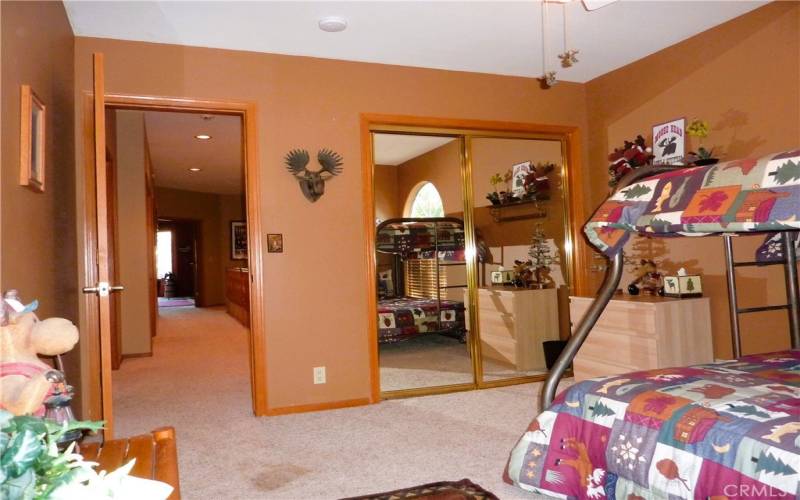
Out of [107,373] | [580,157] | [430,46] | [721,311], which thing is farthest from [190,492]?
[580,157]

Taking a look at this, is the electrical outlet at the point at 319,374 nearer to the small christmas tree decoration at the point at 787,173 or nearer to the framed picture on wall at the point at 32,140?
the framed picture on wall at the point at 32,140

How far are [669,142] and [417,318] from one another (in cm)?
219

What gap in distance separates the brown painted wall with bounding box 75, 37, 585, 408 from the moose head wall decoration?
54mm

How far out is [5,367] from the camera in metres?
1.26

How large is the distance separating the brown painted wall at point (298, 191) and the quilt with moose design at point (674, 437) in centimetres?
175

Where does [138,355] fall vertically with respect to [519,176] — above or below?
below

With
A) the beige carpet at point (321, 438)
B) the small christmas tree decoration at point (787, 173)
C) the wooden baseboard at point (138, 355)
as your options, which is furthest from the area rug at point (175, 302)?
the small christmas tree decoration at point (787, 173)

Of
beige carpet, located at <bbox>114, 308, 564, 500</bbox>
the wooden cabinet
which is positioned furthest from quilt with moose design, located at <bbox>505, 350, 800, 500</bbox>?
the wooden cabinet

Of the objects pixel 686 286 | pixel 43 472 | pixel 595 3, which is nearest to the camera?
pixel 43 472

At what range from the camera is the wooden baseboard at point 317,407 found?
3.48 meters

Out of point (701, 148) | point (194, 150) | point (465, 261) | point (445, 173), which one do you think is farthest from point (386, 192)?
point (194, 150)

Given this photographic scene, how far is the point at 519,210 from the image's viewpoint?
432 cm

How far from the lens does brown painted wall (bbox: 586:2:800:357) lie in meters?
3.04

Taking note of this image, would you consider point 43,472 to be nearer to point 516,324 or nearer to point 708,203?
point 708,203
